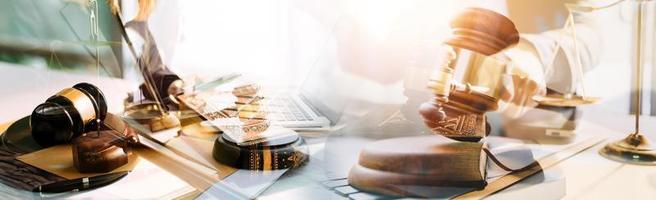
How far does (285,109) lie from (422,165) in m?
0.29

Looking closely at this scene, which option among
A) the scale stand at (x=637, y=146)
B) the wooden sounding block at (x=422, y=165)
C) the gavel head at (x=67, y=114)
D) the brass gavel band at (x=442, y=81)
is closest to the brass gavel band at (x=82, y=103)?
the gavel head at (x=67, y=114)

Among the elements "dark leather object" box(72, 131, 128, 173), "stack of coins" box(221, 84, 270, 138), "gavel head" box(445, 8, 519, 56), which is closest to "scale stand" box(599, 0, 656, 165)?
"gavel head" box(445, 8, 519, 56)

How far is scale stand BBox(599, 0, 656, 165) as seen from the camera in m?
0.69

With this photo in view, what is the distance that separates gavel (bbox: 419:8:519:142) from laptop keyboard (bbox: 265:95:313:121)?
25cm

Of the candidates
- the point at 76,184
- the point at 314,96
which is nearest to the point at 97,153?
the point at 76,184

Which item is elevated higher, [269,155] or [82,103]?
[82,103]

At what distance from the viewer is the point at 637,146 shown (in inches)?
28.5

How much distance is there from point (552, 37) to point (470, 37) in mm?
118

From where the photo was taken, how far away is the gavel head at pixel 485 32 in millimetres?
746

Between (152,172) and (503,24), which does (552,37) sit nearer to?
(503,24)

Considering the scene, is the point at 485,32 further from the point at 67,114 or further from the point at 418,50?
the point at 67,114

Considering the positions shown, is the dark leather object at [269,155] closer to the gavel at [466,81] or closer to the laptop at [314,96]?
the laptop at [314,96]

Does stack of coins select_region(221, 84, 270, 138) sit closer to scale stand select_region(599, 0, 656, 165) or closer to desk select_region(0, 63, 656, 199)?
desk select_region(0, 63, 656, 199)

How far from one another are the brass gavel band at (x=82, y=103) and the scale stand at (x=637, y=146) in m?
1.02
